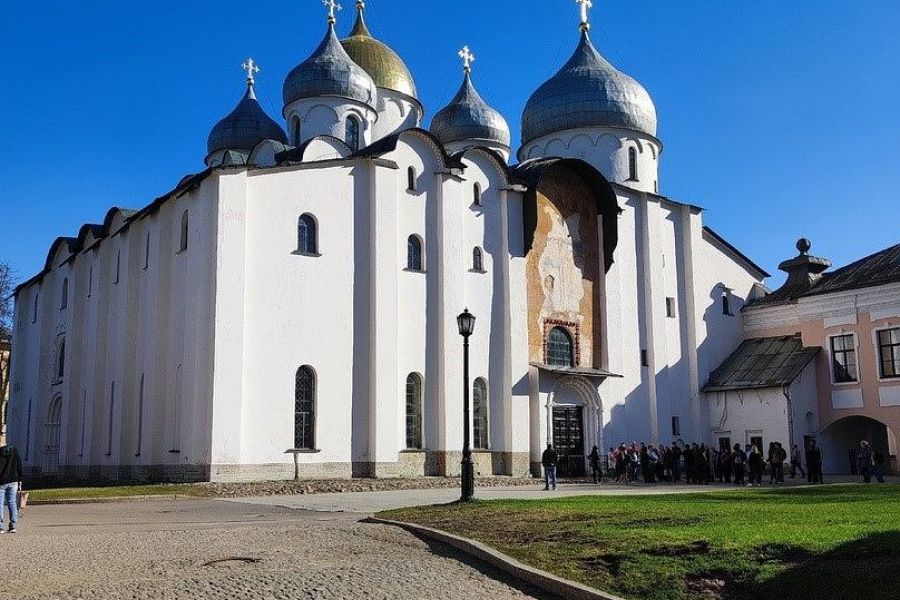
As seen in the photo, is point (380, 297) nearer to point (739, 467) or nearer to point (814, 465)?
point (739, 467)

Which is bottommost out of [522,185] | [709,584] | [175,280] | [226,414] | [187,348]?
[709,584]

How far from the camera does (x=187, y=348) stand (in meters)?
25.0

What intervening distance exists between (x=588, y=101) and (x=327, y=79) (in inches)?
399

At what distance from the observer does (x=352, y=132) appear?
35125 millimetres

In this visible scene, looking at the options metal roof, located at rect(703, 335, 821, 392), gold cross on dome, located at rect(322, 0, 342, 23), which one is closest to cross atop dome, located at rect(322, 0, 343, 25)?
gold cross on dome, located at rect(322, 0, 342, 23)

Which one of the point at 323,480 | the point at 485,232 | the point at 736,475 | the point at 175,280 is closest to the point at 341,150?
the point at 485,232

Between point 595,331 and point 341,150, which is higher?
point 341,150

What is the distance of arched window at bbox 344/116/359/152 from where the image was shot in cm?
3494

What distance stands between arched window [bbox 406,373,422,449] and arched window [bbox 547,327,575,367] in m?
5.40

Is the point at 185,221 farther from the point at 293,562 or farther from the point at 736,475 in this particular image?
the point at 293,562

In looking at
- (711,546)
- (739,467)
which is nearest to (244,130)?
(739,467)

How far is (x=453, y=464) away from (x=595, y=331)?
321 inches

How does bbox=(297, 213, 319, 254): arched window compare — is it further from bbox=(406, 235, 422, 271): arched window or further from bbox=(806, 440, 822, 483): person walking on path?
bbox=(806, 440, 822, 483): person walking on path

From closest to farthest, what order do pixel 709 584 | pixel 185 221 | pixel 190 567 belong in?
pixel 709 584 < pixel 190 567 < pixel 185 221
